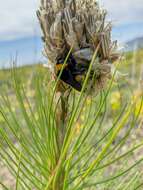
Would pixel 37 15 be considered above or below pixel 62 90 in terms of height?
above

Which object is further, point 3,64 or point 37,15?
→ point 3,64

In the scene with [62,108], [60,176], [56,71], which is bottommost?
[60,176]

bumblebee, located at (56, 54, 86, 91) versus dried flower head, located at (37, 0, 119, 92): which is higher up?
dried flower head, located at (37, 0, 119, 92)

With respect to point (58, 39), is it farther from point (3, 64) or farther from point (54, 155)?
point (54, 155)

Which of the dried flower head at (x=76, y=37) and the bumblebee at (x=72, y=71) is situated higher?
the dried flower head at (x=76, y=37)

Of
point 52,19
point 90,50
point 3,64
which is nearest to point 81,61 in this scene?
point 90,50

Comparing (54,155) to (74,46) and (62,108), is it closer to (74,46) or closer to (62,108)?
(62,108)
